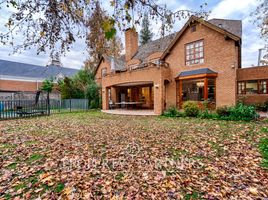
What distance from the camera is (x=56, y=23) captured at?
3246 millimetres

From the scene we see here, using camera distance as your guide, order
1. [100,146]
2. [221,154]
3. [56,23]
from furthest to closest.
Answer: [100,146]
[221,154]
[56,23]

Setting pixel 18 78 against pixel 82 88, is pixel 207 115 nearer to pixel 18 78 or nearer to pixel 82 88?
→ pixel 82 88

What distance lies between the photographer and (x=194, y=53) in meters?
14.8

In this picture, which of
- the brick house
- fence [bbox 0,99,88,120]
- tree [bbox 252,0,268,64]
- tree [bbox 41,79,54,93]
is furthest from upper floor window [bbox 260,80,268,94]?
tree [bbox 41,79,54,93]

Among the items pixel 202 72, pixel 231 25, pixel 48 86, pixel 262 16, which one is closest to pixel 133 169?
pixel 202 72

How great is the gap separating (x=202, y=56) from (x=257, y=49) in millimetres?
11516

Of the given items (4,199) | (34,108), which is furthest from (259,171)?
(34,108)

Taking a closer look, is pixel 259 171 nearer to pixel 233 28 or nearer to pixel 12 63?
pixel 233 28

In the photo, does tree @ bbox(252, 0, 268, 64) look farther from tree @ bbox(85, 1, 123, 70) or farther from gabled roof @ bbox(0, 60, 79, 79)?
gabled roof @ bbox(0, 60, 79, 79)

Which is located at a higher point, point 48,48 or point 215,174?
point 48,48

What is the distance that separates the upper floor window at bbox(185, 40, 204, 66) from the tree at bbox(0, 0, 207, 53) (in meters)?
12.3

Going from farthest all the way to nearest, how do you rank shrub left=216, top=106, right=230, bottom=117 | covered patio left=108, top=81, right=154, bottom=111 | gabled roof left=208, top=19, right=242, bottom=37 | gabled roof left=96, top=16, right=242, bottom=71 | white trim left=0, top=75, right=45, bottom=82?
white trim left=0, top=75, right=45, bottom=82 < covered patio left=108, top=81, right=154, bottom=111 < gabled roof left=208, top=19, right=242, bottom=37 < gabled roof left=96, top=16, right=242, bottom=71 < shrub left=216, top=106, right=230, bottom=117

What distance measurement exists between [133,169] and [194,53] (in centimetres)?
1351

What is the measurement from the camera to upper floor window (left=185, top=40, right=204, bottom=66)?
1438cm
